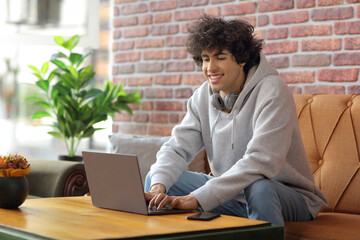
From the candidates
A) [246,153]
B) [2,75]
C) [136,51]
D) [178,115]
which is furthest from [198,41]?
[2,75]

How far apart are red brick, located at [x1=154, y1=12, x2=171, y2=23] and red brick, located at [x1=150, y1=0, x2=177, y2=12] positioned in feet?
0.11

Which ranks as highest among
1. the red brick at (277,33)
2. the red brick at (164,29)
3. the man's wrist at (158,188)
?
the red brick at (164,29)

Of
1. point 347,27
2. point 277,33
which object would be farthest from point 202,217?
point 277,33

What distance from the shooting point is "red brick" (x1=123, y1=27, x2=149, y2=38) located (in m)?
3.92

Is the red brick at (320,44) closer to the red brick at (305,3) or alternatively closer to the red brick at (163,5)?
the red brick at (305,3)

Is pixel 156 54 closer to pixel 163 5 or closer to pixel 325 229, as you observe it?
pixel 163 5

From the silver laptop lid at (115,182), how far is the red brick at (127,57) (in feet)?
6.70

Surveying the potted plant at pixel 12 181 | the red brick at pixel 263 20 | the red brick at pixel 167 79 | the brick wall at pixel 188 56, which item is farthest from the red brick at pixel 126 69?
the potted plant at pixel 12 181

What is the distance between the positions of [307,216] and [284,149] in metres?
0.29

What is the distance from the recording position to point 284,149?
220cm

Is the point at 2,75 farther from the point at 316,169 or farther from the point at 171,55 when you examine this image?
the point at 316,169

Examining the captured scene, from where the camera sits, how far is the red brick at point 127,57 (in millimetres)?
3975

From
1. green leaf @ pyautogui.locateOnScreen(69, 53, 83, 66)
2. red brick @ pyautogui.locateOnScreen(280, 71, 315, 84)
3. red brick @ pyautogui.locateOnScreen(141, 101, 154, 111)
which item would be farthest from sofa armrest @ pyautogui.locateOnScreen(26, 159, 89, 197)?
red brick @ pyautogui.locateOnScreen(280, 71, 315, 84)

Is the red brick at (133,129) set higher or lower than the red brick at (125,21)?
lower
